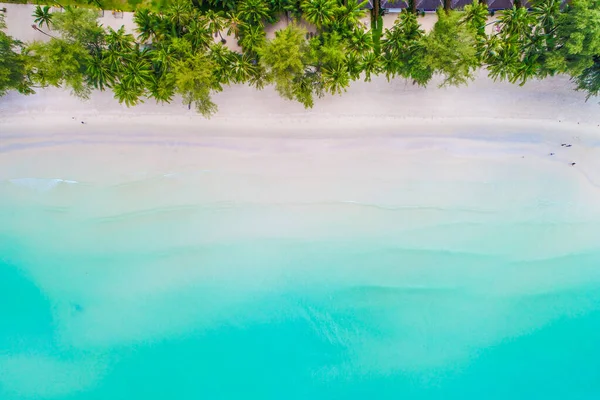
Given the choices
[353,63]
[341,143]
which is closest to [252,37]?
[353,63]

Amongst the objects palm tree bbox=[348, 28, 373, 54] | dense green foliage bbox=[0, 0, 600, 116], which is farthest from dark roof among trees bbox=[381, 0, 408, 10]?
palm tree bbox=[348, 28, 373, 54]

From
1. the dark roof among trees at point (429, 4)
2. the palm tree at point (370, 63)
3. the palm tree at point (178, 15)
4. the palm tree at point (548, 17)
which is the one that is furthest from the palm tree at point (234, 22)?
the palm tree at point (548, 17)

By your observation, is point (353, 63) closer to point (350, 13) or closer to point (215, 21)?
point (350, 13)

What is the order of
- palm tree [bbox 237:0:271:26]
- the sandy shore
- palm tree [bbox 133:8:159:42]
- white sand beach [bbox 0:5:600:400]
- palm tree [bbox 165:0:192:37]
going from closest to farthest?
palm tree [bbox 165:0:192:37] → palm tree [bbox 237:0:271:26] → palm tree [bbox 133:8:159:42] → the sandy shore → white sand beach [bbox 0:5:600:400]

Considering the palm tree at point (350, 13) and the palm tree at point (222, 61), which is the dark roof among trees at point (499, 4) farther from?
the palm tree at point (222, 61)

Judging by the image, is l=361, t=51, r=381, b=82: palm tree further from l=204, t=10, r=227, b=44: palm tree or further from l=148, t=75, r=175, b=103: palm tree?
l=148, t=75, r=175, b=103: palm tree

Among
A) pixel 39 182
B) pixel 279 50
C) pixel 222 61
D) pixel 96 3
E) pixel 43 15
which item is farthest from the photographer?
pixel 39 182
